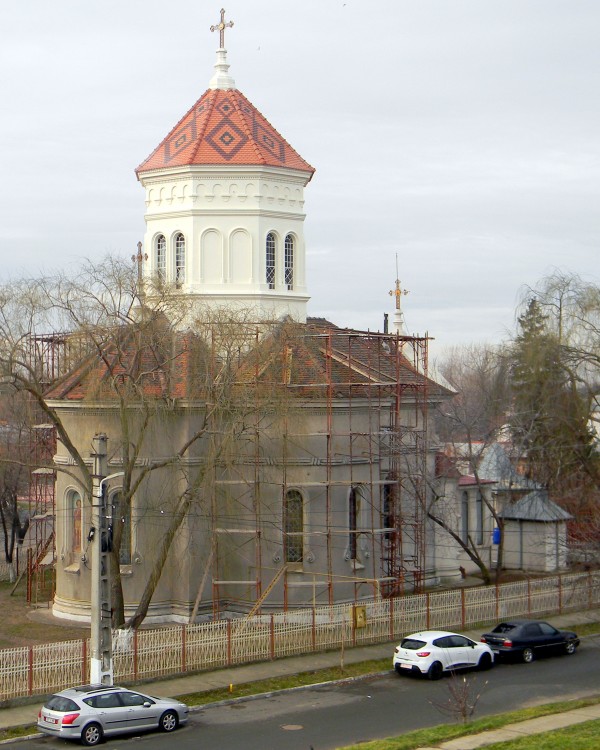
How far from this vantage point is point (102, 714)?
22.7 metres

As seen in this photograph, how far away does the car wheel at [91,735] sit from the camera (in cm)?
2244

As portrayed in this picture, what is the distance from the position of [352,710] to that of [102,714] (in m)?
5.66

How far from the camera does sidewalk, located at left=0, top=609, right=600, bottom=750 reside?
21.8m

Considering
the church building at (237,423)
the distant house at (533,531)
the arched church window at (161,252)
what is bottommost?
the distant house at (533,531)

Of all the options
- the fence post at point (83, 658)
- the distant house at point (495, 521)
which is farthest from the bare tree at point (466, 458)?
the fence post at point (83, 658)

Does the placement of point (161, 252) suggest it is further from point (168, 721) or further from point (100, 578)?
point (168, 721)

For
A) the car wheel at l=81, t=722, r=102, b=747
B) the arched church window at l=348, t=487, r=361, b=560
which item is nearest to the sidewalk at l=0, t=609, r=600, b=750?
the car wheel at l=81, t=722, r=102, b=747

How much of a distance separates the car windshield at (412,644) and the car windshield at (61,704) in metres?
9.30

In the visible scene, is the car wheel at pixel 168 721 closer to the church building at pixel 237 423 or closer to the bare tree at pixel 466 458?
the church building at pixel 237 423

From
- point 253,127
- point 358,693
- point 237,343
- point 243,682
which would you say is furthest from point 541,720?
point 253,127

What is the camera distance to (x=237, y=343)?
106 ft

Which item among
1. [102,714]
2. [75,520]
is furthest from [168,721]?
[75,520]

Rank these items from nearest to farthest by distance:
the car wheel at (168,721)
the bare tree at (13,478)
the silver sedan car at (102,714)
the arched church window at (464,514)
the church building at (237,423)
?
the silver sedan car at (102,714) < the car wheel at (168,721) < the church building at (237,423) < the arched church window at (464,514) < the bare tree at (13,478)

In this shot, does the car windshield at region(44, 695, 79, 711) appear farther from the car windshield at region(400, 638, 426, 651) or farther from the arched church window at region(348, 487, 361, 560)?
the arched church window at region(348, 487, 361, 560)
